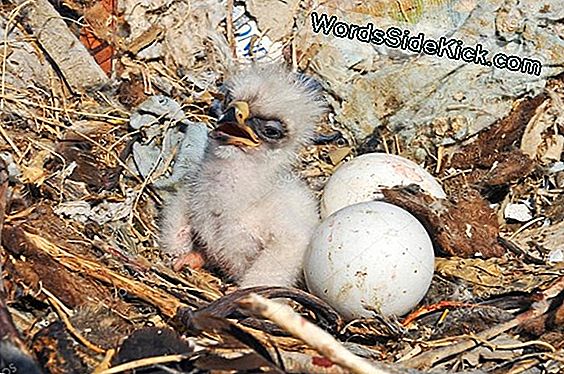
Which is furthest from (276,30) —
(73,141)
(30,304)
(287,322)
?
(287,322)

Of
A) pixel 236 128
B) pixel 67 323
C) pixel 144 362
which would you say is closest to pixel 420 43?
pixel 236 128

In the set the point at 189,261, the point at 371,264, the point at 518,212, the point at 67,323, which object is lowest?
the point at 518,212

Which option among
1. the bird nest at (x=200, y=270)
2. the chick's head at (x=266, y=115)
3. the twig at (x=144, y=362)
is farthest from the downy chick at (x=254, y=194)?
the twig at (x=144, y=362)

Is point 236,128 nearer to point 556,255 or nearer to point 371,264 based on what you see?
point 371,264

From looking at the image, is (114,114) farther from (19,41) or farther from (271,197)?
(271,197)

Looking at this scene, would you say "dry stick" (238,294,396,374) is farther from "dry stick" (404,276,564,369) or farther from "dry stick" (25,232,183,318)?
"dry stick" (25,232,183,318)

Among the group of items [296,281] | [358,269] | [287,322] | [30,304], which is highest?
[287,322]

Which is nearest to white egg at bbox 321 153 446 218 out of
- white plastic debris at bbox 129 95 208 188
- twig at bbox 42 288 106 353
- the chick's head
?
the chick's head
